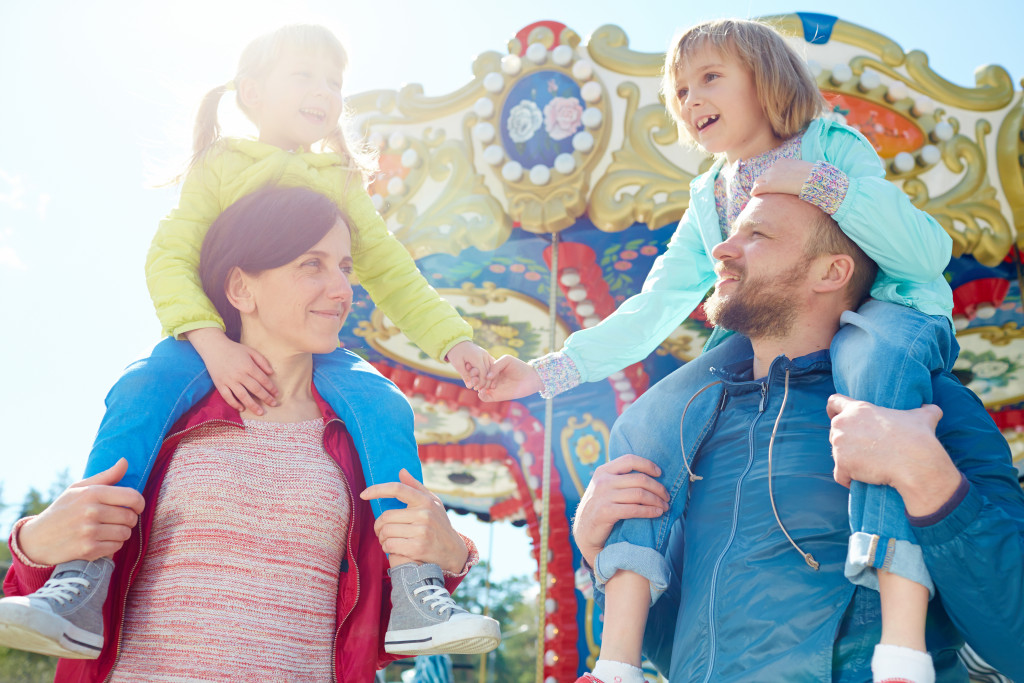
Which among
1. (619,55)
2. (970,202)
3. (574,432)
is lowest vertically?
(574,432)

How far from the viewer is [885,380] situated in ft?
5.37

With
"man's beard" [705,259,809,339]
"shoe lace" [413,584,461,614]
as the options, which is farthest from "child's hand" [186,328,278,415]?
"man's beard" [705,259,809,339]

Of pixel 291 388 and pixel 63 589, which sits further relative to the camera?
pixel 291 388

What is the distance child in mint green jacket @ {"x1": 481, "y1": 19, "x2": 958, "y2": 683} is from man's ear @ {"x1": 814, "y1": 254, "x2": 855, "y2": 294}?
6 cm

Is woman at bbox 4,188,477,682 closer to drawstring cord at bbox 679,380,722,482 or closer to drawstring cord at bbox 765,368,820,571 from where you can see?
drawstring cord at bbox 679,380,722,482

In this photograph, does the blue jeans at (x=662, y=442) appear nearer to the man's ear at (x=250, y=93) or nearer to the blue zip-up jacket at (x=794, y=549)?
the blue zip-up jacket at (x=794, y=549)

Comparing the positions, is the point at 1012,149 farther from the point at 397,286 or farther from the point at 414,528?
the point at 414,528

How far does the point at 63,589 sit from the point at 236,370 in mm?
533

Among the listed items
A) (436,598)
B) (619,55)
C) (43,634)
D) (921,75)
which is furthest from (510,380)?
(921,75)

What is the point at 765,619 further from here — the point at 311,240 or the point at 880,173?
the point at 311,240

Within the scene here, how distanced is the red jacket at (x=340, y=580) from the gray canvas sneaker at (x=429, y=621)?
0.05 metres

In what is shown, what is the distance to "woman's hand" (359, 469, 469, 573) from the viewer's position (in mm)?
1707

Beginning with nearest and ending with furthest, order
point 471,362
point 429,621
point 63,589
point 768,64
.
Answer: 1. point 63,589
2. point 429,621
3. point 471,362
4. point 768,64

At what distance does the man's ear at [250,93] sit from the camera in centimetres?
237
